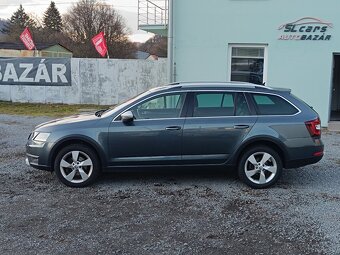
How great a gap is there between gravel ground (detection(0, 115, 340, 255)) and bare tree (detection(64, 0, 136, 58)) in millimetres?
44634

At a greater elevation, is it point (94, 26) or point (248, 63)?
point (94, 26)

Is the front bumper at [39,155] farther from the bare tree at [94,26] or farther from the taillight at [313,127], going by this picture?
the bare tree at [94,26]

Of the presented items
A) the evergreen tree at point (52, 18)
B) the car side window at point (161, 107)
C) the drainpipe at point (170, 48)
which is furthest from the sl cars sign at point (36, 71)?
the evergreen tree at point (52, 18)

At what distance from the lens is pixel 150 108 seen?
5.72 m

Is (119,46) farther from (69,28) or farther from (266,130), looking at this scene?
(266,130)

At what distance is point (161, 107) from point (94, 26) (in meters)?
49.6

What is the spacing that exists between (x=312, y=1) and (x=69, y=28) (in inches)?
1893

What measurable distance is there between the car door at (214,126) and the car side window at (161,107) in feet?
0.63

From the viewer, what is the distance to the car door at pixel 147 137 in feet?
18.1

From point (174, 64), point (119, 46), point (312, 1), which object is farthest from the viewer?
point (119, 46)

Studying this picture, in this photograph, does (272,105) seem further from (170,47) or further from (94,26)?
(94,26)

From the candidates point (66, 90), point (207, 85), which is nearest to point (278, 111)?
point (207, 85)

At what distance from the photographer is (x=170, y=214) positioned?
15.4ft

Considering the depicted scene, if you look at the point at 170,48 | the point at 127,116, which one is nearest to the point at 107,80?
the point at 170,48
